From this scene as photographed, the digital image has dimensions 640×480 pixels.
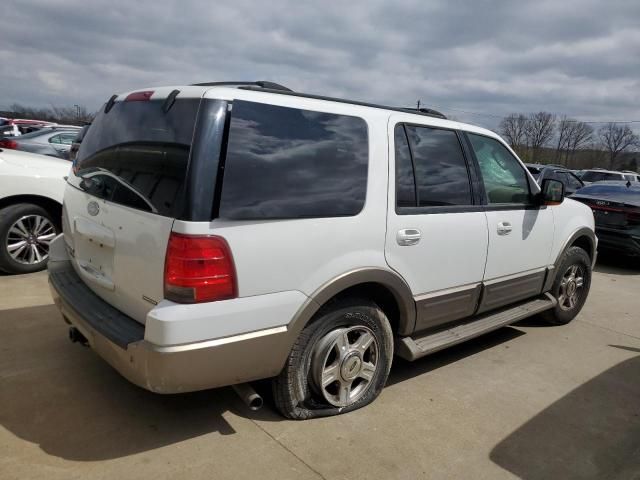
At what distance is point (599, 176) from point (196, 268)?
2170 centimetres

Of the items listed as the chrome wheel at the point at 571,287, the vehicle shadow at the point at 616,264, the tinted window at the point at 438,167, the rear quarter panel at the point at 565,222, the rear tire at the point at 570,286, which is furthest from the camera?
the vehicle shadow at the point at 616,264

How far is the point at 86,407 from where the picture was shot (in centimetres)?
299

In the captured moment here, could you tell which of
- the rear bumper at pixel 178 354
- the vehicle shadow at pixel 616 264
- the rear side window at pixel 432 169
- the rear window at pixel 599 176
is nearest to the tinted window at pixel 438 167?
the rear side window at pixel 432 169

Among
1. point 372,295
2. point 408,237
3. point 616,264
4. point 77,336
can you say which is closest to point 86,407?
point 77,336

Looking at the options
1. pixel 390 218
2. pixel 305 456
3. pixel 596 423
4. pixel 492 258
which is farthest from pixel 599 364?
pixel 305 456

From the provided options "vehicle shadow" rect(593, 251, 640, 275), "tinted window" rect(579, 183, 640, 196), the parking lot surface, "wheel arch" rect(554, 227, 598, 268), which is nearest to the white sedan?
the parking lot surface

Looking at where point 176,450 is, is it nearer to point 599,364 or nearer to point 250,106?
point 250,106

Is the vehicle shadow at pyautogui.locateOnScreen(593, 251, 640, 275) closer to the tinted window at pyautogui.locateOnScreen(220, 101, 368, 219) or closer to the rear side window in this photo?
the rear side window

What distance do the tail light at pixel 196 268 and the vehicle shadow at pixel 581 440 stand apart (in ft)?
6.05

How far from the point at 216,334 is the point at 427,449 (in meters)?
1.42

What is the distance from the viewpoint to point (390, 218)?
305cm

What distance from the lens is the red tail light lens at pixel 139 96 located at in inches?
112

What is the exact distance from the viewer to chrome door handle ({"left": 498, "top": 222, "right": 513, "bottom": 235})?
388 cm

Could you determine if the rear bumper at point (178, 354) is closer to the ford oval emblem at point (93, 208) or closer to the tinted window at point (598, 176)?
the ford oval emblem at point (93, 208)
